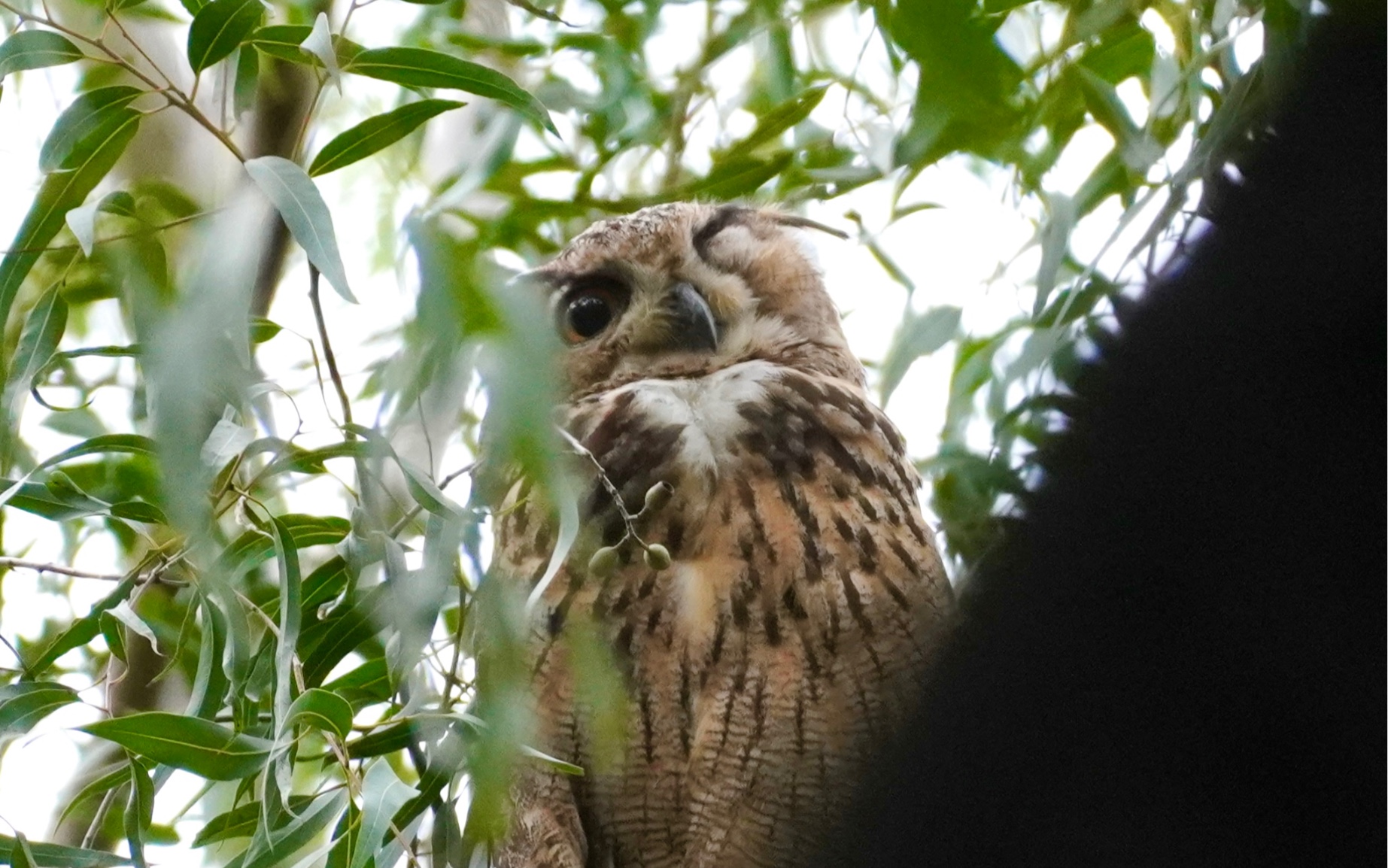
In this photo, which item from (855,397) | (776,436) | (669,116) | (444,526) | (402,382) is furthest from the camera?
(669,116)

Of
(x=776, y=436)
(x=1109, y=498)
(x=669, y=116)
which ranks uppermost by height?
(x=669, y=116)

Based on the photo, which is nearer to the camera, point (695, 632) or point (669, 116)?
point (695, 632)

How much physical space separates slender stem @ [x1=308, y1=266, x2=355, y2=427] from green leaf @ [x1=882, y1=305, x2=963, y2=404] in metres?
0.60

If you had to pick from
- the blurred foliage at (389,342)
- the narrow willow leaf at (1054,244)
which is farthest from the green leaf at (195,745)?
the narrow willow leaf at (1054,244)

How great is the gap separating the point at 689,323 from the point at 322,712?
2.60 feet

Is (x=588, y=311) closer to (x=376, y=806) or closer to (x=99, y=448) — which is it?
(x=99, y=448)

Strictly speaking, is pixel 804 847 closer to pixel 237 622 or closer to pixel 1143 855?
pixel 237 622

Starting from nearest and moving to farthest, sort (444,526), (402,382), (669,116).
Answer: (402,382), (444,526), (669,116)

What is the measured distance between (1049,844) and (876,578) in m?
0.69

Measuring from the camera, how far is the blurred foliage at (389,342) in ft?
2.74

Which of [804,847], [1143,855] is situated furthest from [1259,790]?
[804,847]

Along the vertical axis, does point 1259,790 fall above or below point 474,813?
below

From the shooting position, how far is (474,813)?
102 cm

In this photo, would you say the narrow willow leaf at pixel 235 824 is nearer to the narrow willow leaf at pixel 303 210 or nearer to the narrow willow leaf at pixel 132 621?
the narrow willow leaf at pixel 132 621
